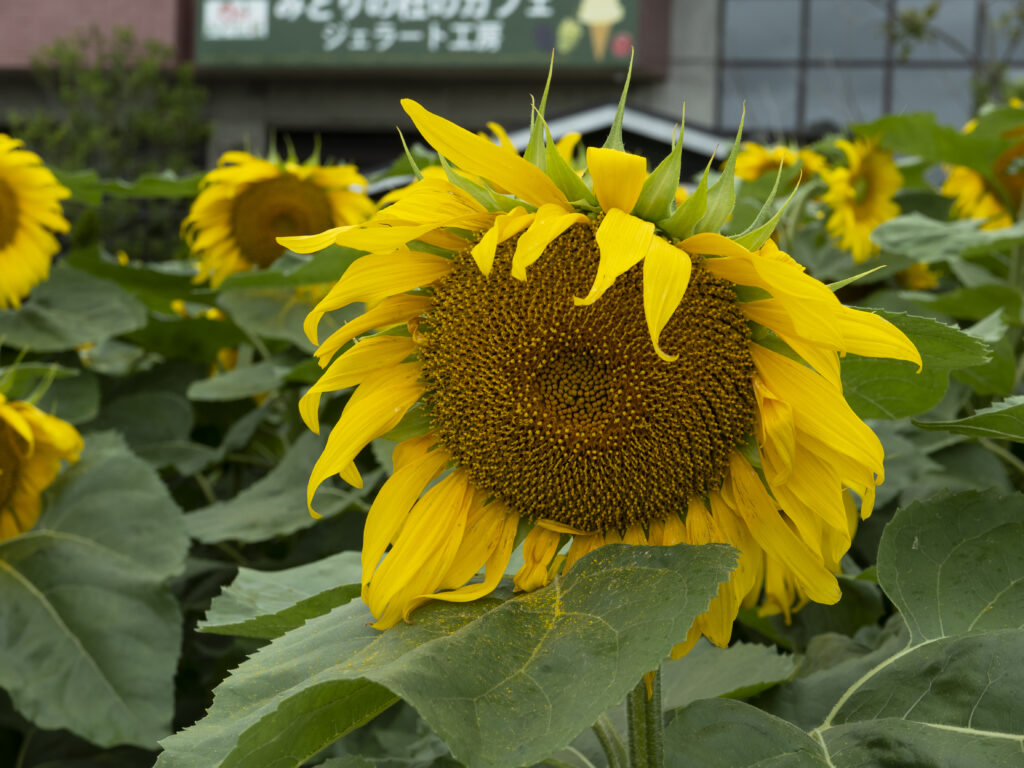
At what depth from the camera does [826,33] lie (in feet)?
49.3

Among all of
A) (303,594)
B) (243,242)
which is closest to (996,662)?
(303,594)

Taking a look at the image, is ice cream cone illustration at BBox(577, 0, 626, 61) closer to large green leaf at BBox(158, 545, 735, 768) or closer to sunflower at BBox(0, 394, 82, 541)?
sunflower at BBox(0, 394, 82, 541)

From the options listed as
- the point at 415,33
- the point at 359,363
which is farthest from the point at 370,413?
the point at 415,33

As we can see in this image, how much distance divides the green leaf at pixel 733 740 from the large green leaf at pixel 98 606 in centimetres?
73

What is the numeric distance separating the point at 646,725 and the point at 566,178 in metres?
0.39

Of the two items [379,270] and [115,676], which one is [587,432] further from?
[115,676]

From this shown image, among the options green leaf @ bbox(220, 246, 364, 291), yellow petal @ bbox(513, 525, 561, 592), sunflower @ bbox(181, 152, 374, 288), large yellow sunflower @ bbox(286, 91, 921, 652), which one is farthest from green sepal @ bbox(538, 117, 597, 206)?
sunflower @ bbox(181, 152, 374, 288)

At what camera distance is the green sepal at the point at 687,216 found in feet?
2.31

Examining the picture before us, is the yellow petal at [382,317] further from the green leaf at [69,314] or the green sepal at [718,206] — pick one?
the green leaf at [69,314]

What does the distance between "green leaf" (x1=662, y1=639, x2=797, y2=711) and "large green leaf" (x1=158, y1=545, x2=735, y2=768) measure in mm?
265

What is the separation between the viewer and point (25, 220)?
6.85ft

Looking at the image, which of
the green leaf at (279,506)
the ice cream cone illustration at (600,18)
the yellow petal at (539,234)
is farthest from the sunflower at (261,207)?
the ice cream cone illustration at (600,18)

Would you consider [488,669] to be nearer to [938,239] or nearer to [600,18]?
[938,239]

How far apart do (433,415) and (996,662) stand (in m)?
0.42
